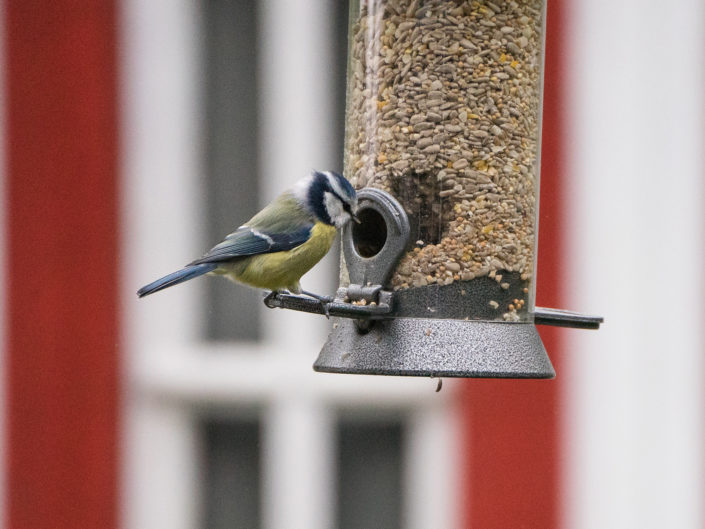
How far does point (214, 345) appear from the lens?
663 cm

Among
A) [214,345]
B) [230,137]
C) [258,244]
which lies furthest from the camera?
[230,137]

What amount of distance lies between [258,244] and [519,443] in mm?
2713

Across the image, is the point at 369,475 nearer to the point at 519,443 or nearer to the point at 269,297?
the point at 519,443

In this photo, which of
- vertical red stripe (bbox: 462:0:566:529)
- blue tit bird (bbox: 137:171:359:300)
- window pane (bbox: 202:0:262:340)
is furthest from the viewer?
window pane (bbox: 202:0:262:340)

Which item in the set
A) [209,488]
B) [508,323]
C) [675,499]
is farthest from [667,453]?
[508,323]

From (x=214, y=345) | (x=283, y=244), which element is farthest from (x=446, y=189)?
(x=214, y=345)

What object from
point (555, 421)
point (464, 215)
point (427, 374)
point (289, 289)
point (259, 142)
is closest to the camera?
point (427, 374)

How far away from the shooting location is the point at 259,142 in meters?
6.80

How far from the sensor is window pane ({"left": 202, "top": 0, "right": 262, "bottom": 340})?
673 cm

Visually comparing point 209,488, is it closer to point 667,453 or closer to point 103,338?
point 103,338

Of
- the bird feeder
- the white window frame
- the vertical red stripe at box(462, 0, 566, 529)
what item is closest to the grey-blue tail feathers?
the bird feeder

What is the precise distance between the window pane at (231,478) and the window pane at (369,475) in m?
0.47

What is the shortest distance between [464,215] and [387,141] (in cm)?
34

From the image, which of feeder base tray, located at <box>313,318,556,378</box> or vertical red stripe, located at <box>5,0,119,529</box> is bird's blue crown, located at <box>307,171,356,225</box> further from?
vertical red stripe, located at <box>5,0,119,529</box>
